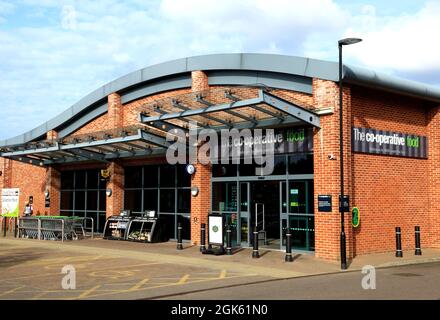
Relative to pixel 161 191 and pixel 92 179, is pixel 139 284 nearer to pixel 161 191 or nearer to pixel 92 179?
pixel 161 191

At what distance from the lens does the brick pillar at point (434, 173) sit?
789 inches

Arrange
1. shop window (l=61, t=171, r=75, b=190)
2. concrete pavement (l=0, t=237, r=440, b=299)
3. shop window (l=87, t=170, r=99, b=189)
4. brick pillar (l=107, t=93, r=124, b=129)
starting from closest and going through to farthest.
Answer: concrete pavement (l=0, t=237, r=440, b=299), brick pillar (l=107, t=93, r=124, b=129), shop window (l=87, t=170, r=99, b=189), shop window (l=61, t=171, r=75, b=190)

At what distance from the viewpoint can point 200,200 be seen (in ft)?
67.4

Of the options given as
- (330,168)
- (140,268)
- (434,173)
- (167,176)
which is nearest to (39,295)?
(140,268)

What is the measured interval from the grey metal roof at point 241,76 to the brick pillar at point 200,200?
143 inches

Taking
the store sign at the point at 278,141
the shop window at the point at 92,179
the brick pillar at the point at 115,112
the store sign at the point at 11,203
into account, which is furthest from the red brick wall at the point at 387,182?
the store sign at the point at 11,203

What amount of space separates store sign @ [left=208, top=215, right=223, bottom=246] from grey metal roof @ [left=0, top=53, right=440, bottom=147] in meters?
5.04

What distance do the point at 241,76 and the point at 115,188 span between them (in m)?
9.22

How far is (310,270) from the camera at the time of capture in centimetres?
1410

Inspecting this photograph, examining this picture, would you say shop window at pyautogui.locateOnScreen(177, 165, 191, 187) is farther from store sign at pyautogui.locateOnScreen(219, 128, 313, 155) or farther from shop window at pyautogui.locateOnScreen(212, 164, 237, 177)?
store sign at pyautogui.locateOnScreen(219, 128, 313, 155)

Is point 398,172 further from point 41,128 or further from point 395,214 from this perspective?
point 41,128

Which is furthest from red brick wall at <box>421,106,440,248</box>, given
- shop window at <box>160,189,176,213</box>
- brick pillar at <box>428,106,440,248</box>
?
shop window at <box>160,189,176,213</box>

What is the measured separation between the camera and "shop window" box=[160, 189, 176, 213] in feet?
75.9
